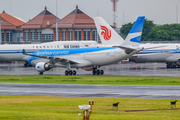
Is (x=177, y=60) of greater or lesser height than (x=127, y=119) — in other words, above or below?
above

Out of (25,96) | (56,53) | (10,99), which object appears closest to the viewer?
(10,99)

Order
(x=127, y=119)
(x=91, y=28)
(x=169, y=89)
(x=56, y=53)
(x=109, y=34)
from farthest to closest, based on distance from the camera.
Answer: (x=91, y=28)
(x=109, y=34)
(x=56, y=53)
(x=169, y=89)
(x=127, y=119)

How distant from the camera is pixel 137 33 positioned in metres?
49.7

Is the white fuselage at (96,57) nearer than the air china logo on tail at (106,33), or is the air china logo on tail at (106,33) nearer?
the white fuselage at (96,57)

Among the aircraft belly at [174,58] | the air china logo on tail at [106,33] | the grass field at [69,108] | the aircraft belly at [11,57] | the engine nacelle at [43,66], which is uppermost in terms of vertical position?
the air china logo on tail at [106,33]

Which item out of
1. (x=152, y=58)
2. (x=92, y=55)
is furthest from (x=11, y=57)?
(x=92, y=55)

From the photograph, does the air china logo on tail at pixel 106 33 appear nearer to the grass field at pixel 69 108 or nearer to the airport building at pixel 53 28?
the grass field at pixel 69 108

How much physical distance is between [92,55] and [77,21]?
92.0 meters

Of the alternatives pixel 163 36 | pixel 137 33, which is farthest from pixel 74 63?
pixel 163 36

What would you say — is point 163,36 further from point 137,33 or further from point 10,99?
point 10,99

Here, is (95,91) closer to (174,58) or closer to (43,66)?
(43,66)

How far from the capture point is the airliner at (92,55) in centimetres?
4941

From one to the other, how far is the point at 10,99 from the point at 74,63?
2404 centimetres

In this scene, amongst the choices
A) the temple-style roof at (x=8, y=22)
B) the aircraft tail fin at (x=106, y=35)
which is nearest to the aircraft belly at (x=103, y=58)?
the aircraft tail fin at (x=106, y=35)
